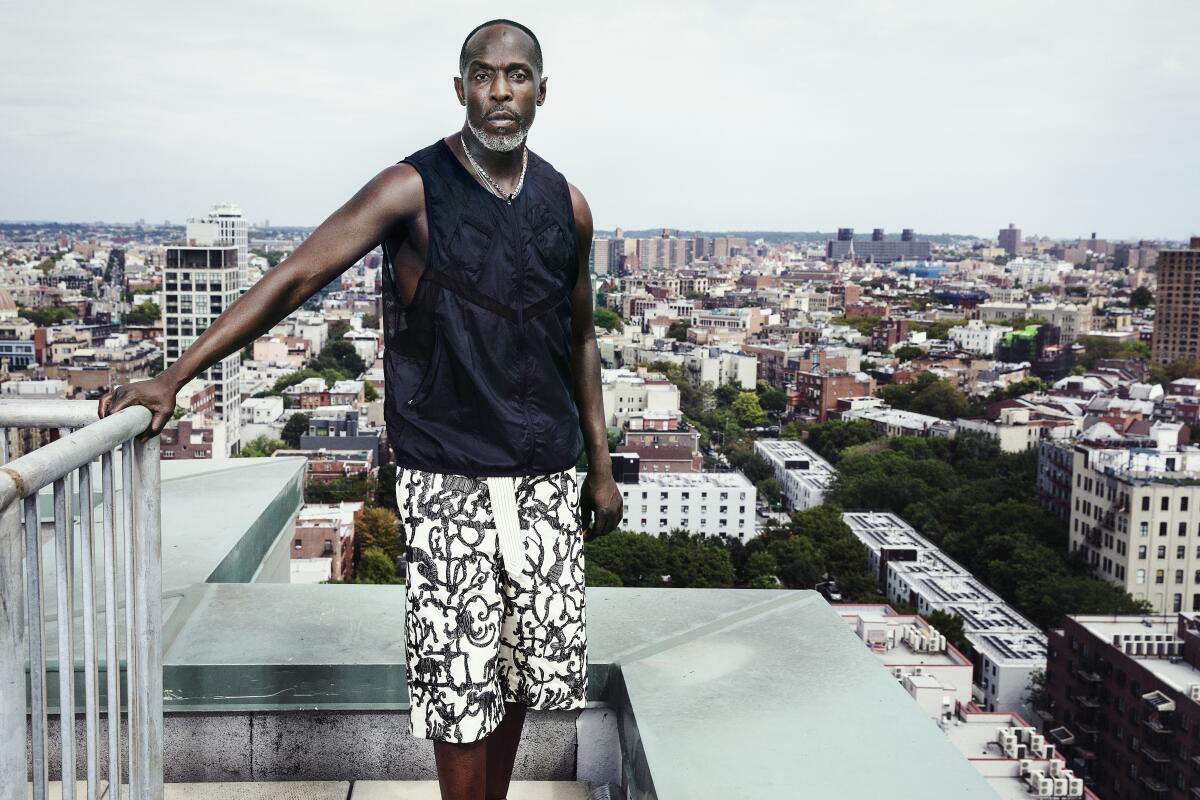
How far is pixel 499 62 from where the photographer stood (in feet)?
2.74

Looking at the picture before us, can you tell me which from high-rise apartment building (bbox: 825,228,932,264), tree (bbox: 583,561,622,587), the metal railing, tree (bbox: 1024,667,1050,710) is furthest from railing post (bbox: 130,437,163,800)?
high-rise apartment building (bbox: 825,228,932,264)

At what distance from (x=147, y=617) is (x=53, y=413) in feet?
0.46

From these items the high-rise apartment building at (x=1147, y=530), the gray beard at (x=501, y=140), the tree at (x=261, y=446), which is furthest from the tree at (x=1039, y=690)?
the tree at (x=261, y=446)

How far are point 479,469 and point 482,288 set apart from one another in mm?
127

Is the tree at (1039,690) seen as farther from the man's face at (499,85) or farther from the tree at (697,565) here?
the man's face at (499,85)

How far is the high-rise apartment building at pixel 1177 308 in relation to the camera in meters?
34.5

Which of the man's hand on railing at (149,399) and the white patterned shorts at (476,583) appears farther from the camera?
the white patterned shorts at (476,583)

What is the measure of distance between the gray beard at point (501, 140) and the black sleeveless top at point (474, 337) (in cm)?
3

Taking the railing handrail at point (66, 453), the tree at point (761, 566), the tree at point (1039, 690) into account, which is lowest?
the tree at point (1039, 690)

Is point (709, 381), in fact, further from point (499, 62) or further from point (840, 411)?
point (499, 62)

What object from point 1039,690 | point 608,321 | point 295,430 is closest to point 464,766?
point 1039,690

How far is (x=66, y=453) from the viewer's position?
1.94 ft

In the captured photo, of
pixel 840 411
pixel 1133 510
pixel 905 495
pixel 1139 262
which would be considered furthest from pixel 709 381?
pixel 1139 262

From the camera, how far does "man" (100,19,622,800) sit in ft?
2.71
